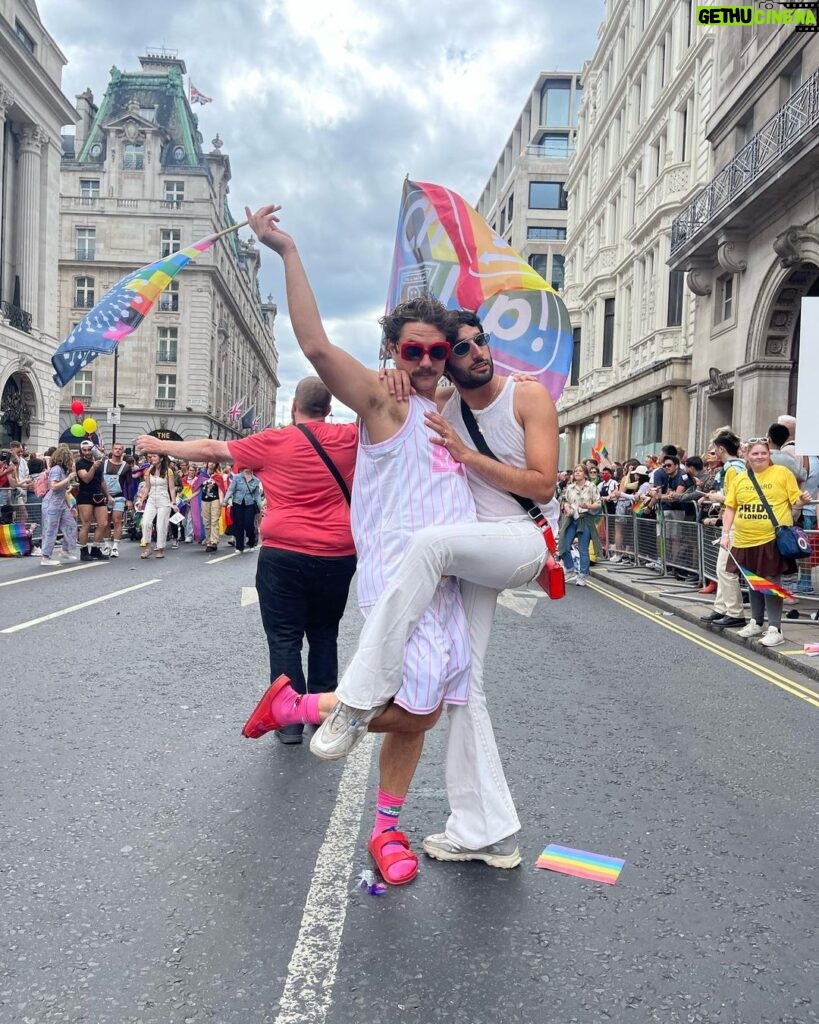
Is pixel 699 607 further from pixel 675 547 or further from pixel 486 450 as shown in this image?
pixel 486 450

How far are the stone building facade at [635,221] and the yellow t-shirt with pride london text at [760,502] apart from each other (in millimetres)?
18054

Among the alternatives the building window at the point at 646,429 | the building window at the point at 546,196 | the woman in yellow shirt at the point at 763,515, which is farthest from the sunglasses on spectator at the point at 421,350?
the building window at the point at 546,196

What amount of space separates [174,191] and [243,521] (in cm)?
5314

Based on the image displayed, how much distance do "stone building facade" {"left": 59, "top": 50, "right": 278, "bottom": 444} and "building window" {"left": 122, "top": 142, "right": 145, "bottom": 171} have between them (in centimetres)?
7

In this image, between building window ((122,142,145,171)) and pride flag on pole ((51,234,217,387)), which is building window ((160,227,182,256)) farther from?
pride flag on pole ((51,234,217,387))

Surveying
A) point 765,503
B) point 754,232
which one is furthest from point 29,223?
point 765,503

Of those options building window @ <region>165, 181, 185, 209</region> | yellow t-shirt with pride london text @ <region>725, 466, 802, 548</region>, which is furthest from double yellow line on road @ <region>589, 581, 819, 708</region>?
building window @ <region>165, 181, 185, 209</region>

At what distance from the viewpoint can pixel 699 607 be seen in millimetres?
10242

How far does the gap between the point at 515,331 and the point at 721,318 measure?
21.0m

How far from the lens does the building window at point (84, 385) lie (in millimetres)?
60656

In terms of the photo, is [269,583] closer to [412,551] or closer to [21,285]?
[412,551]

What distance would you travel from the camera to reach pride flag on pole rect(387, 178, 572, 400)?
149 inches

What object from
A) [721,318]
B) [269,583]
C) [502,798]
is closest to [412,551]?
[502,798]

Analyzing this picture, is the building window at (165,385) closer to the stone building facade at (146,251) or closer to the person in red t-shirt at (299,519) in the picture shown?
the stone building facade at (146,251)
